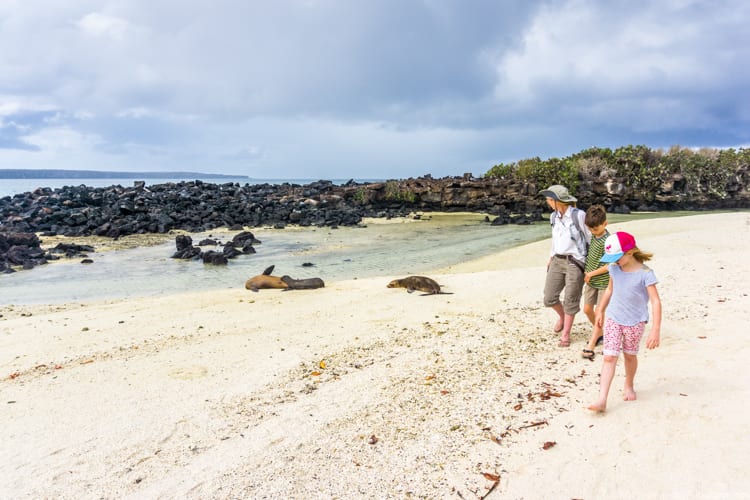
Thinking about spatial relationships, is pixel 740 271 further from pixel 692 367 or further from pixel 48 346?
pixel 48 346

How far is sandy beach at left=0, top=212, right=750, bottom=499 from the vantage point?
3254 millimetres

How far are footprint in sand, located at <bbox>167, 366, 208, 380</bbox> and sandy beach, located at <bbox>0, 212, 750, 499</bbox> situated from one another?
0.08 ft

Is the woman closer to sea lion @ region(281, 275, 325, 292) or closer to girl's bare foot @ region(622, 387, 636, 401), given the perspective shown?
girl's bare foot @ region(622, 387, 636, 401)

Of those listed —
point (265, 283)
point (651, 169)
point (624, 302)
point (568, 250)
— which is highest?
point (651, 169)

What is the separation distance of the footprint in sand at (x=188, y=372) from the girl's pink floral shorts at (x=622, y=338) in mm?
4154

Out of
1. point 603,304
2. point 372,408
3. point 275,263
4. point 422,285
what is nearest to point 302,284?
point 422,285

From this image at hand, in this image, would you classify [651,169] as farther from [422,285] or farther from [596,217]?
[596,217]

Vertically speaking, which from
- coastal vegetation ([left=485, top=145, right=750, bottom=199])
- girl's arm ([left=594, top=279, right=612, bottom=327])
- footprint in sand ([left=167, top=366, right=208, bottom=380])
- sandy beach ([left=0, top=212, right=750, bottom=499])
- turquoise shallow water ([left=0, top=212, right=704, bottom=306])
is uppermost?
coastal vegetation ([left=485, top=145, right=750, bottom=199])

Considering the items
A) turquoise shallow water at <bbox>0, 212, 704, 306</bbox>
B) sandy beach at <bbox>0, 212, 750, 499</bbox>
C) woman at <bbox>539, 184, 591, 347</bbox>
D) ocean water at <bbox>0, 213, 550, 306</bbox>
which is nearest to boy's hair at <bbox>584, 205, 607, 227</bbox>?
woman at <bbox>539, 184, 591, 347</bbox>

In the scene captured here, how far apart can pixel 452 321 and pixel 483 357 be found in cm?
168

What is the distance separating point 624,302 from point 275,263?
39.8ft

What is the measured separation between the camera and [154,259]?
51.9ft

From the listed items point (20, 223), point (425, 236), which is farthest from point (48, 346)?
point (20, 223)

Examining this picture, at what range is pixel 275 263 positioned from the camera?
1494 centimetres
